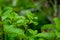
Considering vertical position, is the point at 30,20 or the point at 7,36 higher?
the point at 30,20

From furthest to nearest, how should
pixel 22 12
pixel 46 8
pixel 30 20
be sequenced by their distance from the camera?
pixel 22 12 < pixel 46 8 < pixel 30 20

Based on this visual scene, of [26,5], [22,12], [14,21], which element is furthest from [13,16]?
[26,5]

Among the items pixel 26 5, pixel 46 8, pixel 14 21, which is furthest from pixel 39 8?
pixel 14 21

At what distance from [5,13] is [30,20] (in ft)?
0.49

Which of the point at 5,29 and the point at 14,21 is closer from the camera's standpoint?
the point at 5,29

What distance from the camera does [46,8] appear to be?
2293 mm

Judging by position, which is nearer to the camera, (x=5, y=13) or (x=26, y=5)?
(x=5, y=13)

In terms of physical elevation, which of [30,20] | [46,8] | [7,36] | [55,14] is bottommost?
[7,36]

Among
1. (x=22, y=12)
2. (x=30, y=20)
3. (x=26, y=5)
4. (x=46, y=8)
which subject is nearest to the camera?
(x=30, y=20)

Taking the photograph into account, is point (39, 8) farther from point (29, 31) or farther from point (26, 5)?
point (29, 31)

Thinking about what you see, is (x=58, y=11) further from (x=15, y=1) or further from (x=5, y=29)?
(x=5, y=29)

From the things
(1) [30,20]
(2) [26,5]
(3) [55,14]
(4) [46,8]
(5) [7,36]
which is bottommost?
(5) [7,36]

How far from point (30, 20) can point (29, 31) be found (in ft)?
0.22

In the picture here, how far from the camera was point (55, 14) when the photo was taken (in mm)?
2064
